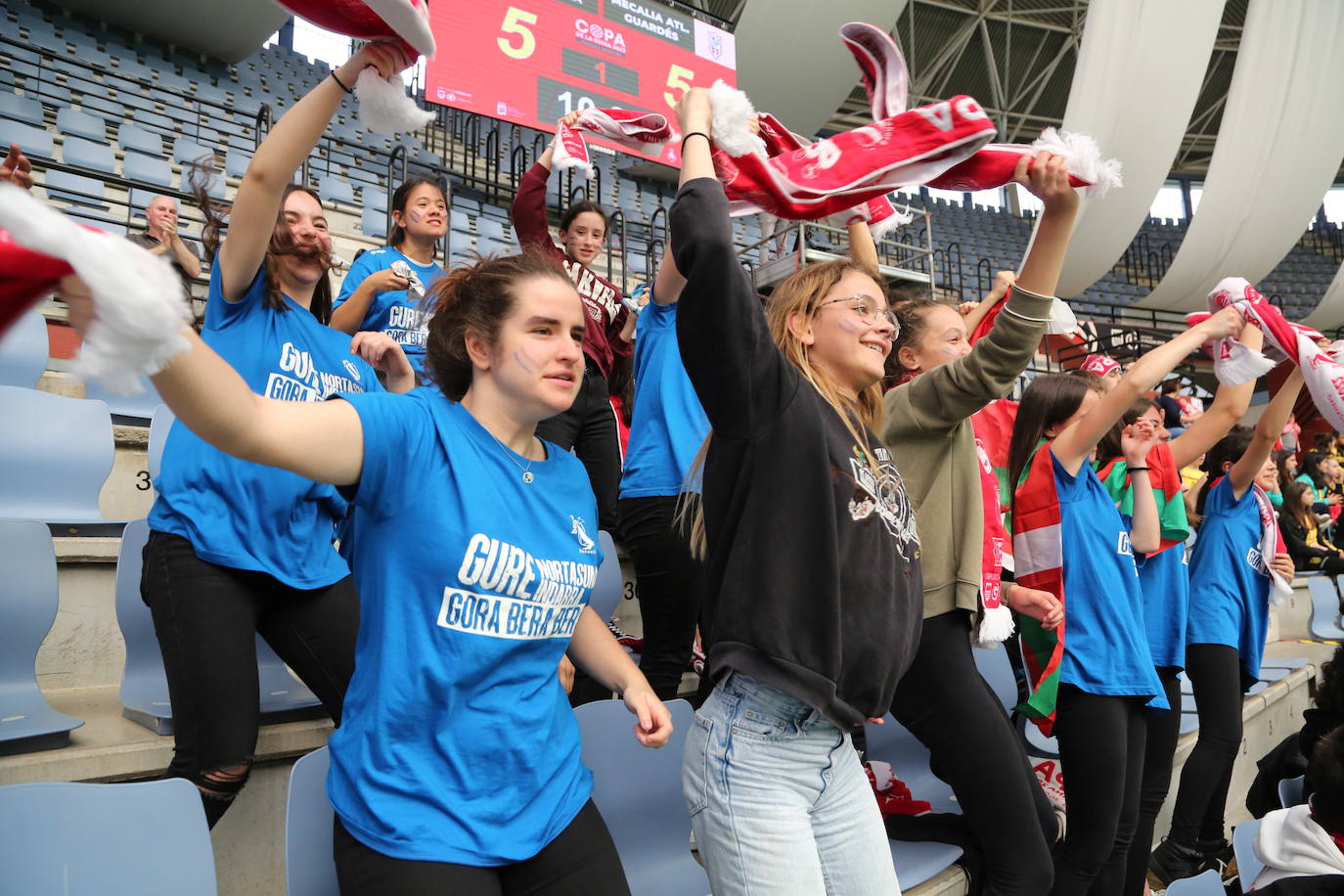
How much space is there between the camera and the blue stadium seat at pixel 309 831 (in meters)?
1.29

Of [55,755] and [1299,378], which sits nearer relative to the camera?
[55,755]

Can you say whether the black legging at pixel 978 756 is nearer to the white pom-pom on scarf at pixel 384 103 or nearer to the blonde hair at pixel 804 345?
the blonde hair at pixel 804 345

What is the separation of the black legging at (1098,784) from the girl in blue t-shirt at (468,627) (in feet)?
4.39

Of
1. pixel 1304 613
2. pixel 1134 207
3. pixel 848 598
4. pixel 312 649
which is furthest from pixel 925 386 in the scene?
pixel 1134 207

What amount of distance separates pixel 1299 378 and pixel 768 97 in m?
9.09

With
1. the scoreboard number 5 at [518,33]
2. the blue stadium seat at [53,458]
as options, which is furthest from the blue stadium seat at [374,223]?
the blue stadium seat at [53,458]

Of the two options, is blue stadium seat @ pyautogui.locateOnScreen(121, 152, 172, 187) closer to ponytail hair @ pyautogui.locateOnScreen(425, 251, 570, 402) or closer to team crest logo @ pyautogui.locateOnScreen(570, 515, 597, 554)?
ponytail hair @ pyautogui.locateOnScreen(425, 251, 570, 402)

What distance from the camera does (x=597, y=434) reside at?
117 inches

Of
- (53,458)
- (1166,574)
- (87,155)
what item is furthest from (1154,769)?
(87,155)

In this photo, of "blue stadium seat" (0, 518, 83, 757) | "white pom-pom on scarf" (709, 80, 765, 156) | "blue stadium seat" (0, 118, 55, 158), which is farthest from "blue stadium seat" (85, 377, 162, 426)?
"blue stadium seat" (0, 118, 55, 158)

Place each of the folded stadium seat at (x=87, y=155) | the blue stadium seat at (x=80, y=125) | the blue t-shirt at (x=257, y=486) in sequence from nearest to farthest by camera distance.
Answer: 1. the blue t-shirt at (x=257, y=486)
2. the folded stadium seat at (x=87, y=155)
3. the blue stadium seat at (x=80, y=125)

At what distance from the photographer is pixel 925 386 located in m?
1.85

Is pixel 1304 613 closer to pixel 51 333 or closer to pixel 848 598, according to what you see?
pixel 848 598

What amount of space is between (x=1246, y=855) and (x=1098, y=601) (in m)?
0.67
